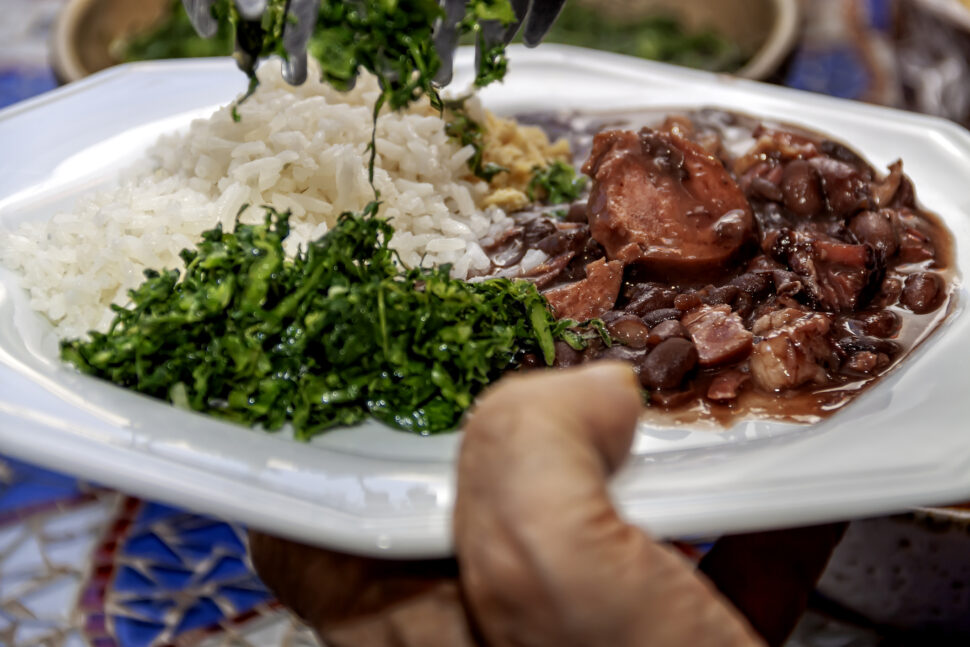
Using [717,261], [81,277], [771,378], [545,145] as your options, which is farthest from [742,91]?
[81,277]

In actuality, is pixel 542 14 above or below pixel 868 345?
above

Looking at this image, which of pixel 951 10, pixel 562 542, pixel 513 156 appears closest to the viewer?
pixel 562 542

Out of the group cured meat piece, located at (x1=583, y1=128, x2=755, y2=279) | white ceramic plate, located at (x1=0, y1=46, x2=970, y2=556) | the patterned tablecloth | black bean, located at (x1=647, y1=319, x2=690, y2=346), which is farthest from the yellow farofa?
the patterned tablecloth

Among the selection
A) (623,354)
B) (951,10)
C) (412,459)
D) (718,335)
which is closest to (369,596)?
(412,459)

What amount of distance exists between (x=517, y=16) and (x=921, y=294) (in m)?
1.59

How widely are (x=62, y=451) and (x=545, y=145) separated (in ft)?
7.96

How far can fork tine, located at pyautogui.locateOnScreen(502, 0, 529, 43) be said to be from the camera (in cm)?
275

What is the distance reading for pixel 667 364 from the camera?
255cm

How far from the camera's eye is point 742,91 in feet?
13.5

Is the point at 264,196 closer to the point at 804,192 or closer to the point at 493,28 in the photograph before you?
the point at 493,28

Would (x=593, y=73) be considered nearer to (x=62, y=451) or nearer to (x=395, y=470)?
(x=395, y=470)

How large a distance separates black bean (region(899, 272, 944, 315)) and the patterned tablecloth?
110 cm

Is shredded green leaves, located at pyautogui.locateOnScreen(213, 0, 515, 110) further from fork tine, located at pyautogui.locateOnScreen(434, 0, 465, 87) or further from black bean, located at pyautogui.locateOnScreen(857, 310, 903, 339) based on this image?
black bean, located at pyautogui.locateOnScreen(857, 310, 903, 339)

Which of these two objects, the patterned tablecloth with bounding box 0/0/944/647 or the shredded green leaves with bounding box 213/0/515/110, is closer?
the shredded green leaves with bounding box 213/0/515/110
